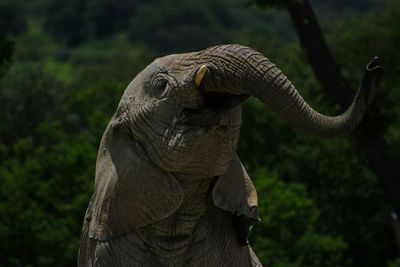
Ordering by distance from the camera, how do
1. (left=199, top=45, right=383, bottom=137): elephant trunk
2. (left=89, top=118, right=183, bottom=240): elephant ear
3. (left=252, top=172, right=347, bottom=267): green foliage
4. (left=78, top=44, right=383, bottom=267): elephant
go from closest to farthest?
(left=199, top=45, right=383, bottom=137): elephant trunk < (left=78, top=44, right=383, bottom=267): elephant < (left=89, top=118, right=183, bottom=240): elephant ear < (left=252, top=172, right=347, bottom=267): green foliage

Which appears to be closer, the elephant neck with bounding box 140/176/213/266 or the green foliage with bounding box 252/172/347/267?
the elephant neck with bounding box 140/176/213/266

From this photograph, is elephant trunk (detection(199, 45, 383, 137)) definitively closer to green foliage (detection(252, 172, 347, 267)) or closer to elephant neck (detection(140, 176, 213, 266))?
elephant neck (detection(140, 176, 213, 266))

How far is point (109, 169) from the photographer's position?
36.6ft

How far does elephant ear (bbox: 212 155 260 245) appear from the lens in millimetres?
10953

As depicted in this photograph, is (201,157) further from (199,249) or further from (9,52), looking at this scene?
(9,52)

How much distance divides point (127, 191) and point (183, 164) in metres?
0.52

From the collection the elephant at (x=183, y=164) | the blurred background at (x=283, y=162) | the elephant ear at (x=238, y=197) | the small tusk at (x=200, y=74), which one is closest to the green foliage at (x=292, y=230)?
the blurred background at (x=283, y=162)

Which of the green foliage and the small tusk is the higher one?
the small tusk

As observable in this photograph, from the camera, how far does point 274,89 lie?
1018cm

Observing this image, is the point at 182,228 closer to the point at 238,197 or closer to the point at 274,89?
the point at 238,197

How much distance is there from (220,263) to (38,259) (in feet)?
49.5

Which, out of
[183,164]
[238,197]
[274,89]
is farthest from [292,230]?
[274,89]

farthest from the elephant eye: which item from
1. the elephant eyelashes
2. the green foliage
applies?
the green foliage

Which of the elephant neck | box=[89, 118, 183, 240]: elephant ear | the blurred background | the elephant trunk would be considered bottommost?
the blurred background
